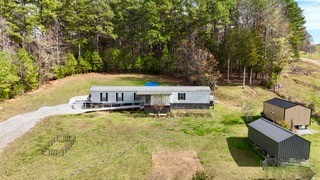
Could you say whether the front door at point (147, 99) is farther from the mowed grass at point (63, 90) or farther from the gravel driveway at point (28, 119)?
the mowed grass at point (63, 90)

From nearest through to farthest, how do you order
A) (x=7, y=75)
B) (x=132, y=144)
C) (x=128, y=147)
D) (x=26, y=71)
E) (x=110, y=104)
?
(x=128, y=147), (x=132, y=144), (x=7, y=75), (x=110, y=104), (x=26, y=71)

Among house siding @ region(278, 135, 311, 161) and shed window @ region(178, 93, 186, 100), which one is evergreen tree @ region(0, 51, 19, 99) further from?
house siding @ region(278, 135, 311, 161)

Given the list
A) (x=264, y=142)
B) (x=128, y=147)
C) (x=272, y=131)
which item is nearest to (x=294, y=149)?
(x=264, y=142)

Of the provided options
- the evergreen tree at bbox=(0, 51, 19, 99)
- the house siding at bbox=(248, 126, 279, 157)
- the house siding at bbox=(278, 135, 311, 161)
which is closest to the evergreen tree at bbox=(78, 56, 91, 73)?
the evergreen tree at bbox=(0, 51, 19, 99)

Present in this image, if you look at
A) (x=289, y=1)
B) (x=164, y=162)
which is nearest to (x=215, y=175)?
(x=164, y=162)

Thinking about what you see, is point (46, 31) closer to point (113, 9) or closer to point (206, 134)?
point (113, 9)

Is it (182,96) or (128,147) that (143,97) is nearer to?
(182,96)
